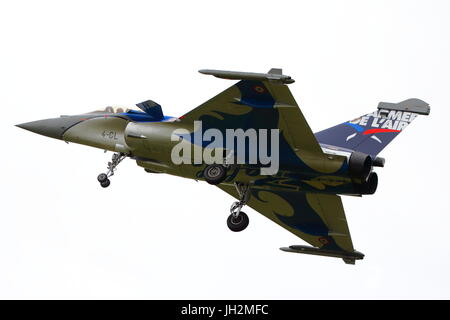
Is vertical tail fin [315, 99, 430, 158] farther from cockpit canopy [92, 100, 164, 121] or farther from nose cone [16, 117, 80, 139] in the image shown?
nose cone [16, 117, 80, 139]

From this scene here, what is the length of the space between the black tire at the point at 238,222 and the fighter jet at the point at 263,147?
0.09 feet

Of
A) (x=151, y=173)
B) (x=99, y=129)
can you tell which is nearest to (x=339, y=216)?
(x=151, y=173)

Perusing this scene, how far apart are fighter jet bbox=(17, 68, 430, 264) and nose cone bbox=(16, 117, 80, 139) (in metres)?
0.03

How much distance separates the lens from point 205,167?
28.7 m

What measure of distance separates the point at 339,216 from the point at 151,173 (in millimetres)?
5717

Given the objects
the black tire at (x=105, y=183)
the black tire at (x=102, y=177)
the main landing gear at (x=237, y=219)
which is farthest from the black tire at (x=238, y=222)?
the black tire at (x=102, y=177)

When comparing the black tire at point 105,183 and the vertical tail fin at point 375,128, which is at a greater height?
the vertical tail fin at point 375,128

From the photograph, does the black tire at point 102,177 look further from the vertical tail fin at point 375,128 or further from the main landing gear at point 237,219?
the vertical tail fin at point 375,128

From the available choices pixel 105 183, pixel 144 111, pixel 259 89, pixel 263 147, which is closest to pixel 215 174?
pixel 263 147

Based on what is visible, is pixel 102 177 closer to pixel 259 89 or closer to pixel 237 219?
pixel 237 219

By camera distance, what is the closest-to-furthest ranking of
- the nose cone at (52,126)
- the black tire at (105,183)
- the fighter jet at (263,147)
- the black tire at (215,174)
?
the fighter jet at (263,147) < the black tire at (215,174) < the black tire at (105,183) < the nose cone at (52,126)

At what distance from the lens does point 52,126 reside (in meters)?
31.1

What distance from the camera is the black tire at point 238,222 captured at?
1122 inches

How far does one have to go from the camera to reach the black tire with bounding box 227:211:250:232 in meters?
28.5
